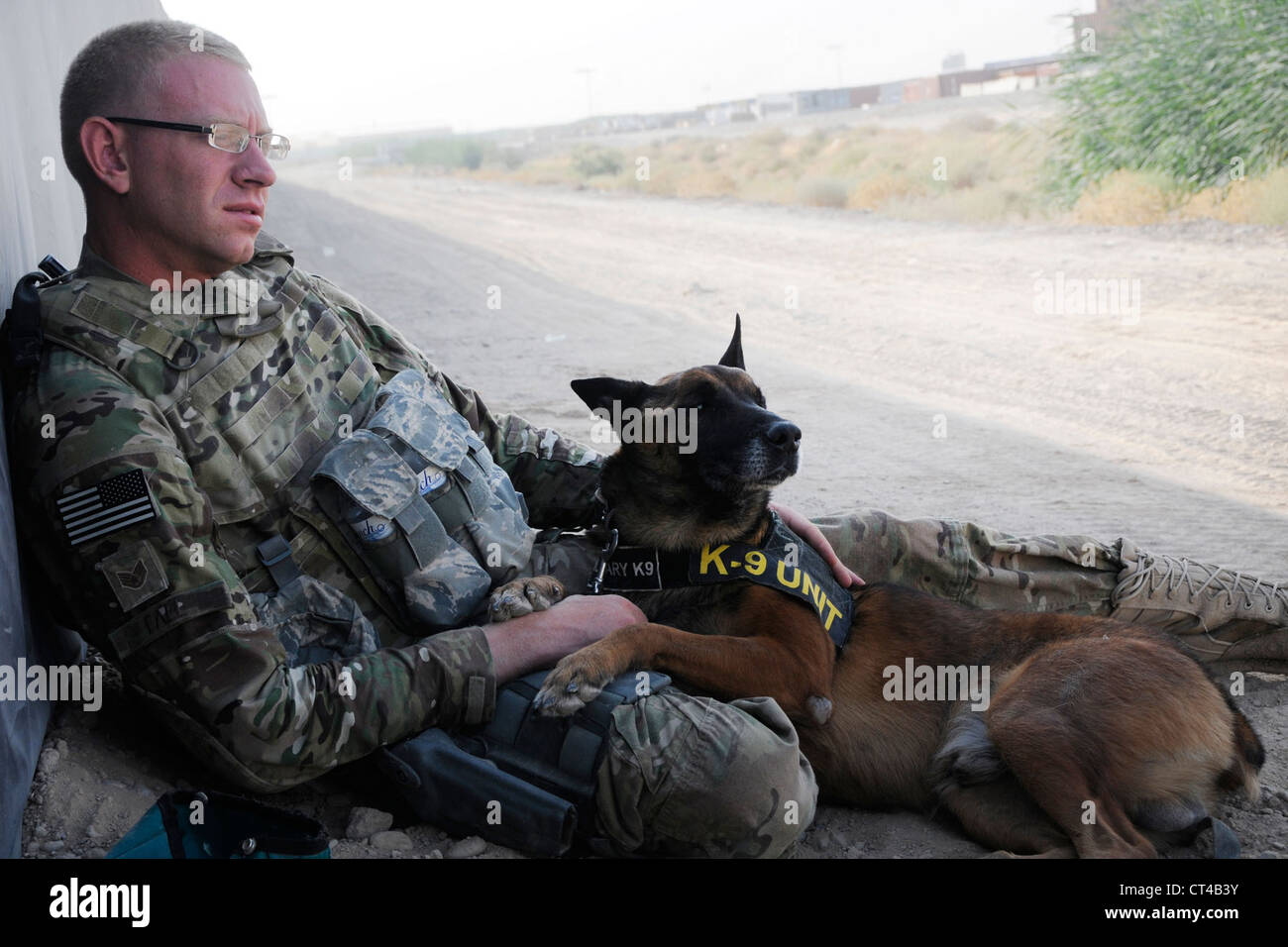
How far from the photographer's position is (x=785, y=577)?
12.1ft

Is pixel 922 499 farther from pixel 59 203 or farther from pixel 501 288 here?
pixel 501 288

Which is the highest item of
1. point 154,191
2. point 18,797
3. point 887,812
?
point 154,191

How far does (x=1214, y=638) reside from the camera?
14.5 ft

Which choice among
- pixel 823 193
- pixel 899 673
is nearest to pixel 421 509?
pixel 899 673

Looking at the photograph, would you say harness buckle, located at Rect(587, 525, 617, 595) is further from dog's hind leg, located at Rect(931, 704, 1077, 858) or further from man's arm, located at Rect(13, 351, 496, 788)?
dog's hind leg, located at Rect(931, 704, 1077, 858)

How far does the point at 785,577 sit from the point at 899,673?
1.62 ft

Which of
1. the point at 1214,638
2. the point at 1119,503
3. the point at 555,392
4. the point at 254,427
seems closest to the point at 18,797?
the point at 254,427

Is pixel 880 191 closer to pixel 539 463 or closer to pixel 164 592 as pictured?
pixel 539 463

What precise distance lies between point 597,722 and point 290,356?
145 cm

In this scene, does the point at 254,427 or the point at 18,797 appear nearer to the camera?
the point at 18,797

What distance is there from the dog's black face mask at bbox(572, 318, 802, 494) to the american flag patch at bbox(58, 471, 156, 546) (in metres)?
1.64

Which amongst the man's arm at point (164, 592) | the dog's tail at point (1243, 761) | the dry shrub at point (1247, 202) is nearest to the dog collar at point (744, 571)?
the man's arm at point (164, 592)

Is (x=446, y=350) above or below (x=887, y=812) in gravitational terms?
above

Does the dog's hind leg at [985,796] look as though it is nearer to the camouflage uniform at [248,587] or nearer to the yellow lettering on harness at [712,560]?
the camouflage uniform at [248,587]
